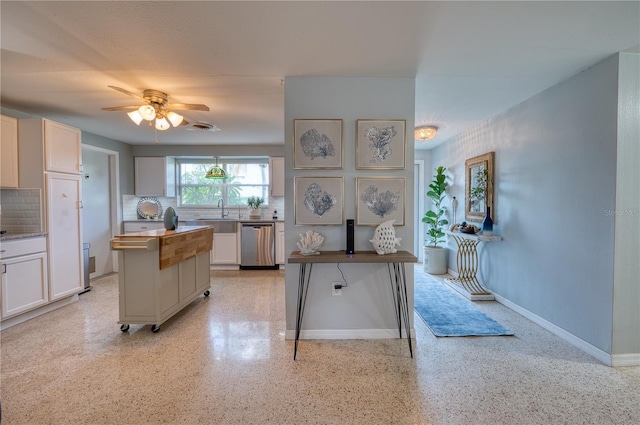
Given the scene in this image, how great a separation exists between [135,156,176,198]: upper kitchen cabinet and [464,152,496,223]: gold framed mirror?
518cm

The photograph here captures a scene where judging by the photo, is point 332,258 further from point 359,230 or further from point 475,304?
point 475,304

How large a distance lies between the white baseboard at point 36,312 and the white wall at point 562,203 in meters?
5.29

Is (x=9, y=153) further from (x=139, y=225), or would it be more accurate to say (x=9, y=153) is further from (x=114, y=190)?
(x=139, y=225)

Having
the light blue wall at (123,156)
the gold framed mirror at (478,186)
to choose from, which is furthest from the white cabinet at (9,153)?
the gold framed mirror at (478,186)

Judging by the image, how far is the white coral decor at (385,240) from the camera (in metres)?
2.41

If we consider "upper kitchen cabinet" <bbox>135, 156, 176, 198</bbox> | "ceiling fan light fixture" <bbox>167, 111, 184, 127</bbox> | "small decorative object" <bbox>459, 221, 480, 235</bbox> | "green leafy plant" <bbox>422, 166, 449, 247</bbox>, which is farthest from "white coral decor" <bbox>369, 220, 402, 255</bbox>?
"upper kitchen cabinet" <bbox>135, 156, 176, 198</bbox>

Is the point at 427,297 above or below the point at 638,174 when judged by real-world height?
below

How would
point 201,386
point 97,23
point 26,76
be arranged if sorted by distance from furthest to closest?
point 26,76
point 201,386
point 97,23

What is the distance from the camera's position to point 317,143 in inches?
100

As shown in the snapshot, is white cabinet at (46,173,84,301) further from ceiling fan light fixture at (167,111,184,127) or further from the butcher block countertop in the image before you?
ceiling fan light fixture at (167,111,184,127)

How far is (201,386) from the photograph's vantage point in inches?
76.4

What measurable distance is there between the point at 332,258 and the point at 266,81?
1738 mm

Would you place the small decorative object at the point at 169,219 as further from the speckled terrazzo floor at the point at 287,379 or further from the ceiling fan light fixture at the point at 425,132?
the ceiling fan light fixture at the point at 425,132

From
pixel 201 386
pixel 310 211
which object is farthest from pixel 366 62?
pixel 201 386
